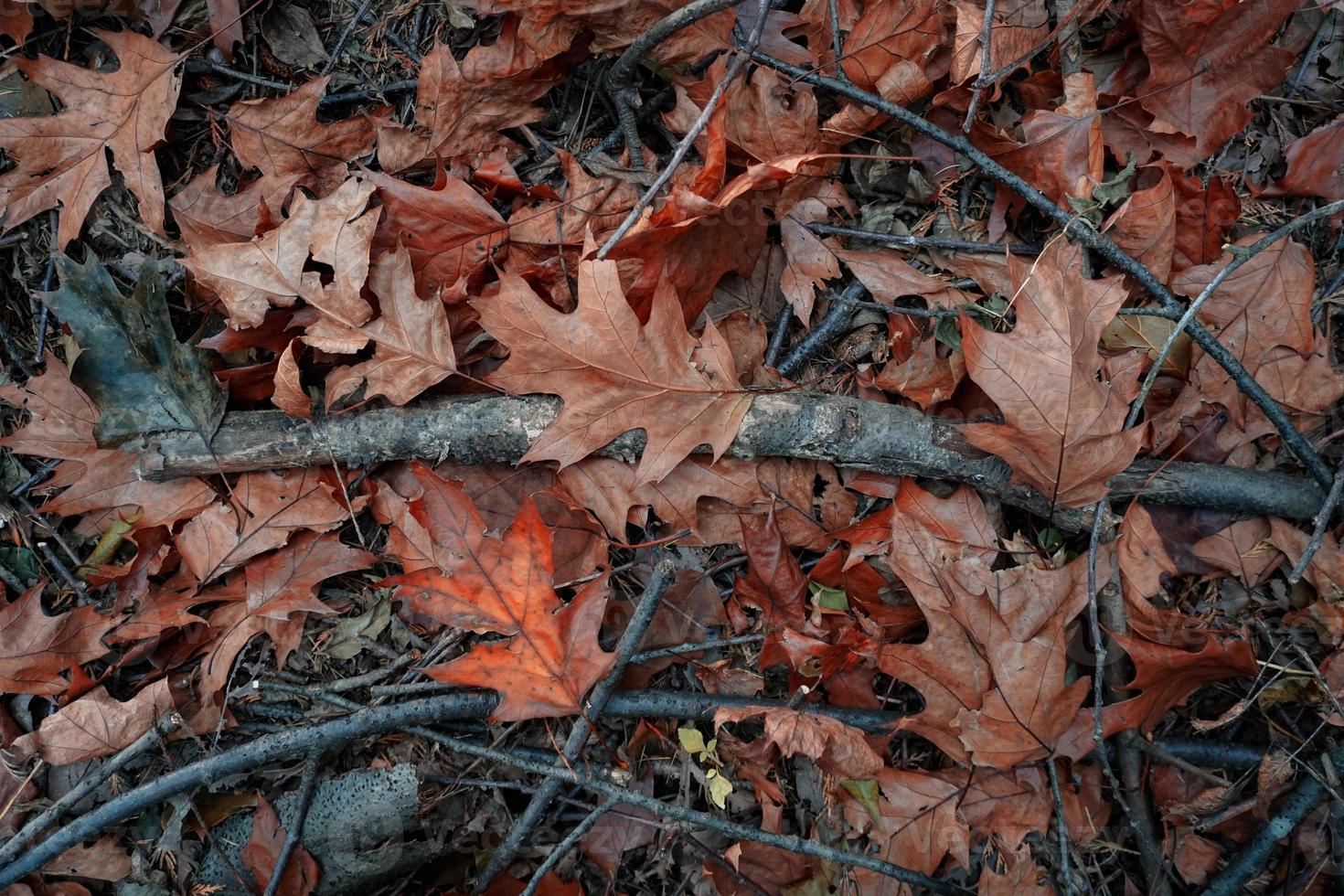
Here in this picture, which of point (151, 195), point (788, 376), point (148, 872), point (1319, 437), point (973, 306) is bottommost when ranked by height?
point (148, 872)

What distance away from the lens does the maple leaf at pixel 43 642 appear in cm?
235

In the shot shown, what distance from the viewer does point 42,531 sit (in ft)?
8.20

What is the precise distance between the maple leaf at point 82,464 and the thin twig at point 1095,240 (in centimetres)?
225

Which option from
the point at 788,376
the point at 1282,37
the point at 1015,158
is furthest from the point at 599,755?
the point at 1282,37

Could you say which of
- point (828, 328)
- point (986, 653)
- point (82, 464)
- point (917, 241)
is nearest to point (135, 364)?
point (82, 464)

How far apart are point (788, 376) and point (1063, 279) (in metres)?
0.81

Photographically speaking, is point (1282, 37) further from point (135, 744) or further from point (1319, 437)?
point (135, 744)

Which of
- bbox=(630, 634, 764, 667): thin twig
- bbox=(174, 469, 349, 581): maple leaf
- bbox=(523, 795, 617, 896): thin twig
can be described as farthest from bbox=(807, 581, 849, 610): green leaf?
bbox=(174, 469, 349, 581): maple leaf

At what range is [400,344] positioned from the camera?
226cm

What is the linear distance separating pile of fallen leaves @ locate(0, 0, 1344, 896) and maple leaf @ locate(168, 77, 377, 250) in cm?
1

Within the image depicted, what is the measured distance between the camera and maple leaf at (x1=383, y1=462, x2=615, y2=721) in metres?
2.11

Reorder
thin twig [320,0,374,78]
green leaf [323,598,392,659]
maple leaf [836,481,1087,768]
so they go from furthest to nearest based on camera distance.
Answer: thin twig [320,0,374,78] → green leaf [323,598,392,659] → maple leaf [836,481,1087,768]

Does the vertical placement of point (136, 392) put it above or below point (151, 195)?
below

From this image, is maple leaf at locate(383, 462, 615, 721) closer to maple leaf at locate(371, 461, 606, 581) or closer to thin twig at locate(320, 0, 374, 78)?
maple leaf at locate(371, 461, 606, 581)
